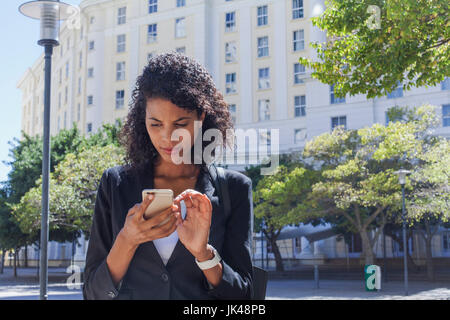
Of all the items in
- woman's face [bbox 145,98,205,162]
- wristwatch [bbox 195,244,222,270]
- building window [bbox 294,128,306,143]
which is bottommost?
wristwatch [bbox 195,244,222,270]

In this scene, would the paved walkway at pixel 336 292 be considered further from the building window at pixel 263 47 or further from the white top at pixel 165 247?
the building window at pixel 263 47

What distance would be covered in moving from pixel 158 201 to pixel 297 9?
39.0 metres

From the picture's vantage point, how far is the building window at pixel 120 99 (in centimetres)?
4397

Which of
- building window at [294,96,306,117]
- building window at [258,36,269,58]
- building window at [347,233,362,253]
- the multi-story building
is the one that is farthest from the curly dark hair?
→ building window at [347,233,362,253]

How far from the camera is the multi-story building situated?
3453 centimetres

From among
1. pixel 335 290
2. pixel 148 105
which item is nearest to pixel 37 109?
pixel 335 290

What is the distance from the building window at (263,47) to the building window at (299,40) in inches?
83.5

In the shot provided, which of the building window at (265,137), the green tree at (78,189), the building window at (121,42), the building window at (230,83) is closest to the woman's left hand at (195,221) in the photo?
the green tree at (78,189)

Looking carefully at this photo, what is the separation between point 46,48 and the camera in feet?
21.7

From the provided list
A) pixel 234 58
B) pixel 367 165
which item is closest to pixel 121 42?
pixel 234 58

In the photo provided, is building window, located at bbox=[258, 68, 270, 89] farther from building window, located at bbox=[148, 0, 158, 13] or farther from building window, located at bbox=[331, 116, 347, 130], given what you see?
building window, located at bbox=[148, 0, 158, 13]

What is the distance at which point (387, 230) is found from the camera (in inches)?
1251

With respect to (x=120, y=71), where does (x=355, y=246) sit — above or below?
below

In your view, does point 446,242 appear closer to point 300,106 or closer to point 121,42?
point 300,106
